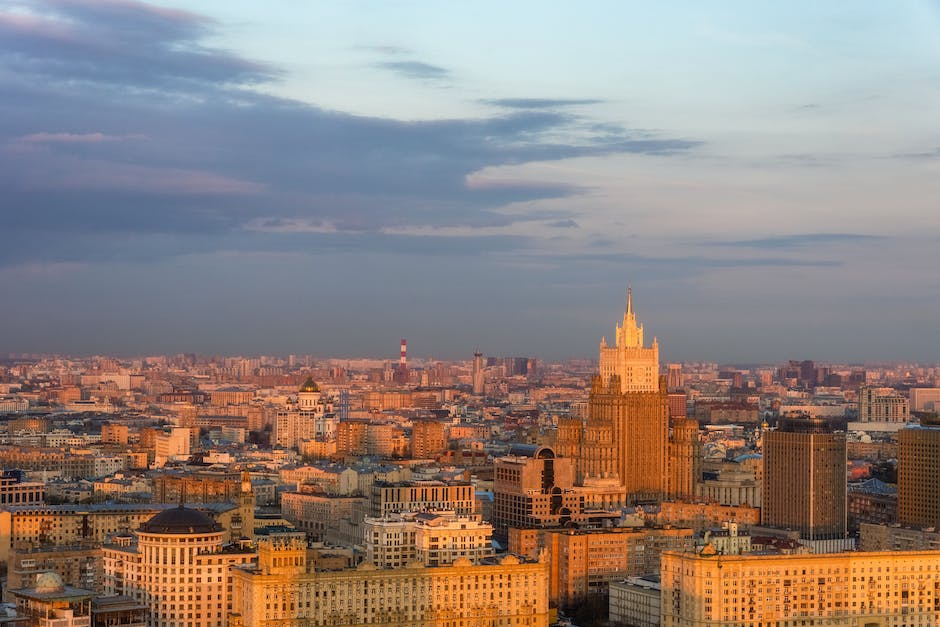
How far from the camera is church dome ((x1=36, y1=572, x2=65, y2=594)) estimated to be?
51688 mm

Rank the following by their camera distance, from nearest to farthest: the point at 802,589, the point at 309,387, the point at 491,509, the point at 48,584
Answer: the point at 48,584, the point at 802,589, the point at 491,509, the point at 309,387

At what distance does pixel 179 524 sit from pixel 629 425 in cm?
3549

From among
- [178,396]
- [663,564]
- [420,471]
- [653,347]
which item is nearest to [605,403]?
[653,347]

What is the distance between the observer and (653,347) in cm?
9238

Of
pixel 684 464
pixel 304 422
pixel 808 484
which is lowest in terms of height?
pixel 808 484

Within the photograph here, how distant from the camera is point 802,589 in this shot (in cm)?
5631

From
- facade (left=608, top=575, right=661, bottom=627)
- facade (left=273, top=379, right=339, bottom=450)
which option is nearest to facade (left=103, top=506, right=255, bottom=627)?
facade (left=608, top=575, right=661, bottom=627)

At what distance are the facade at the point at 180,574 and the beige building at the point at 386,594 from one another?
3.39 ft

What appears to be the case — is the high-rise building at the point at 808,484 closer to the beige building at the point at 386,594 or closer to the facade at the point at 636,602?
the facade at the point at 636,602

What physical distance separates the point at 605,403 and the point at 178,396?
262ft

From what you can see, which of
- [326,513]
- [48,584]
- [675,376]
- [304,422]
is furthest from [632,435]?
[675,376]

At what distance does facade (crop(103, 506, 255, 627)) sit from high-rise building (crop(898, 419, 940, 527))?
34067mm

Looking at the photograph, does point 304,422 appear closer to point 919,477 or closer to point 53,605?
point 919,477

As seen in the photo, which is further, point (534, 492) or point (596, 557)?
point (534, 492)
